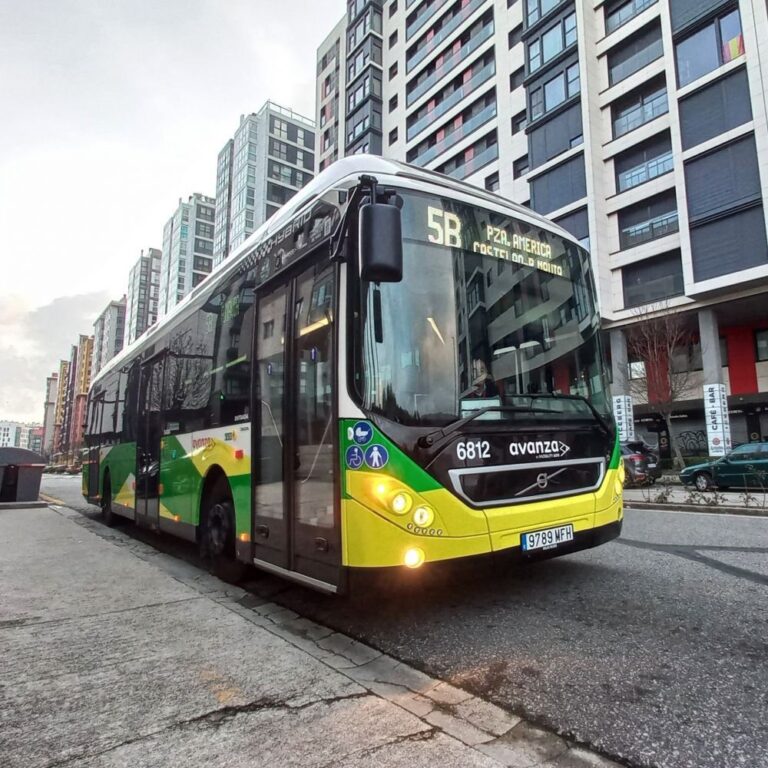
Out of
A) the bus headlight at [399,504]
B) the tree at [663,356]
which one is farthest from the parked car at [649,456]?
the bus headlight at [399,504]

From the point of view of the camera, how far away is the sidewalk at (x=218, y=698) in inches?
92.0

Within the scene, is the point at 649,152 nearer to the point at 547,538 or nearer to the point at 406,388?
the point at 547,538

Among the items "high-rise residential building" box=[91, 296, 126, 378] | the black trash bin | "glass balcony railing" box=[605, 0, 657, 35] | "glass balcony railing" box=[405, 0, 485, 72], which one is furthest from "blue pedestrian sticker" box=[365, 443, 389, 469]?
"high-rise residential building" box=[91, 296, 126, 378]

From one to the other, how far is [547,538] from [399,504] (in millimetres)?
1250

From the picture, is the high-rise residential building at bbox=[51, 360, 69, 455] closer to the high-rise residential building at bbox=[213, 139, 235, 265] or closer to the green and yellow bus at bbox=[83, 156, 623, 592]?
the high-rise residential building at bbox=[213, 139, 235, 265]

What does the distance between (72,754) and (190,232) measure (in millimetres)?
101453

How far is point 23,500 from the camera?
537 inches

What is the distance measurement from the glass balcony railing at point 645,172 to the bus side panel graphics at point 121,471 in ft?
89.3

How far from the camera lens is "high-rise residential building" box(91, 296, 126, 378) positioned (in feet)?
401

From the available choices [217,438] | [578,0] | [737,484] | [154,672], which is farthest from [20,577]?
[578,0]

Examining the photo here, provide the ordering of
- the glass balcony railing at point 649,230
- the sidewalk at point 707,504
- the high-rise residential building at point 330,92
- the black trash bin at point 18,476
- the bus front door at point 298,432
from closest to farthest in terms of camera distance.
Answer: the bus front door at point 298,432, the sidewalk at point 707,504, the black trash bin at point 18,476, the glass balcony railing at point 649,230, the high-rise residential building at point 330,92

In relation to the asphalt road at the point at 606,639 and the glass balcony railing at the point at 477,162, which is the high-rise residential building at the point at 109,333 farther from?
the asphalt road at the point at 606,639

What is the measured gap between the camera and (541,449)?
3990 millimetres

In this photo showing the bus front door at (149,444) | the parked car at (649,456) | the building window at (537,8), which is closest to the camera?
the bus front door at (149,444)
